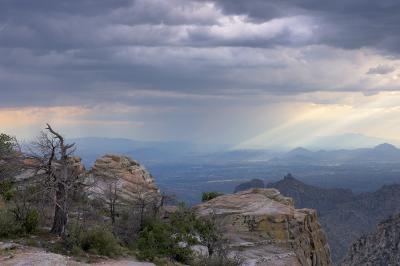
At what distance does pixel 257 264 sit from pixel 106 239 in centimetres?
1788

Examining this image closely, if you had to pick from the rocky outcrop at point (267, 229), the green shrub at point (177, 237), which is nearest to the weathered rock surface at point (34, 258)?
the green shrub at point (177, 237)

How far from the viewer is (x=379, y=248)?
110062mm

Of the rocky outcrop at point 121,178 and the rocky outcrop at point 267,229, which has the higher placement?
the rocky outcrop at point 121,178

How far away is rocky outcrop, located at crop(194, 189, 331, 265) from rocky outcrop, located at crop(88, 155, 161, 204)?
6925mm

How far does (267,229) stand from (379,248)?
6628 centimetres

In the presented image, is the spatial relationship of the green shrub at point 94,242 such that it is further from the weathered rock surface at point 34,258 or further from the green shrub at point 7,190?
the green shrub at point 7,190

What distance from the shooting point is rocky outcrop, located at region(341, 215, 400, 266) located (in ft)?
342

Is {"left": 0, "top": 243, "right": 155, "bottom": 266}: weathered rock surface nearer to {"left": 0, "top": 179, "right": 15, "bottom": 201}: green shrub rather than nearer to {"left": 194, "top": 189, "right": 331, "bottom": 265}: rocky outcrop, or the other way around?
{"left": 0, "top": 179, "right": 15, "bottom": 201}: green shrub

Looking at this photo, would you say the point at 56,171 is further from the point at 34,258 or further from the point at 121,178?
the point at 121,178

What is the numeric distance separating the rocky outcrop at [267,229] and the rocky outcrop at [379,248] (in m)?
47.1

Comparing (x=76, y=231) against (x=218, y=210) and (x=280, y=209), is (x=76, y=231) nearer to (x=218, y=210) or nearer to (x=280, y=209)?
(x=218, y=210)

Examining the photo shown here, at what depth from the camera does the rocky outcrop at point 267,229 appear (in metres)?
49.7

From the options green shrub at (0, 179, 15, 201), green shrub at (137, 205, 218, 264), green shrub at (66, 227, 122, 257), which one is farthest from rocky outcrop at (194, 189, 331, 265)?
green shrub at (0, 179, 15, 201)

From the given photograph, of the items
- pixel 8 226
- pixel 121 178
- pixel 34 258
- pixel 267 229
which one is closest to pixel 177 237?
pixel 8 226
